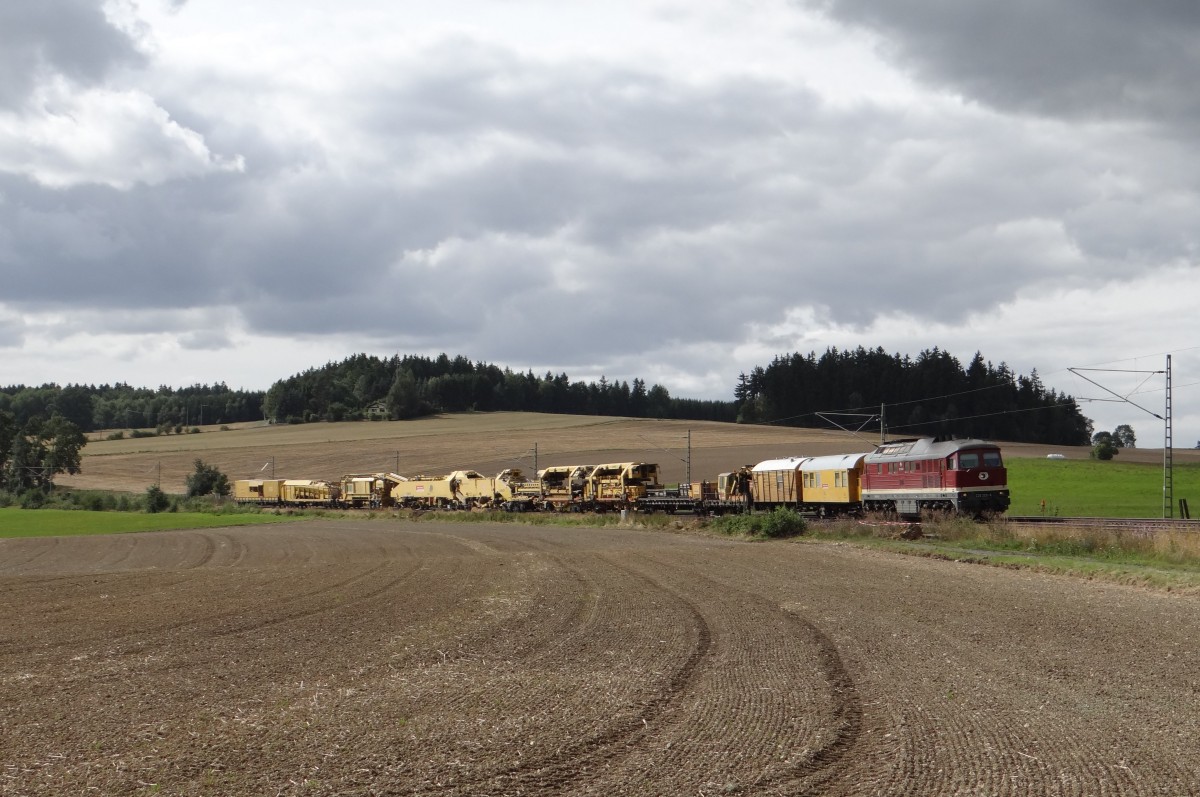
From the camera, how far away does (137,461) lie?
13425 centimetres

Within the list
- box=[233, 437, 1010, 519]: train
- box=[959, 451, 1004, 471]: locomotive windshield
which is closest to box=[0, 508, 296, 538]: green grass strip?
box=[233, 437, 1010, 519]: train

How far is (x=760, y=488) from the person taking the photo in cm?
6000

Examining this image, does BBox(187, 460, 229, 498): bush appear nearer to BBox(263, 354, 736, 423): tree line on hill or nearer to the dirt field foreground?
BBox(263, 354, 736, 423): tree line on hill

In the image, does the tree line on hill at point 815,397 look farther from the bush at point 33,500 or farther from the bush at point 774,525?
the bush at point 774,525

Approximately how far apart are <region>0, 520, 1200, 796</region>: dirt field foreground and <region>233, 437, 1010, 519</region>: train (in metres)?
18.6

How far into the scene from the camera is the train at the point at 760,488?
4512cm

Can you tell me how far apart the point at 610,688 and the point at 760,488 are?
156 ft

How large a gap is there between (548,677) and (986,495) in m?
35.4

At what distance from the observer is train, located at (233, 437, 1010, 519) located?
45.1 metres

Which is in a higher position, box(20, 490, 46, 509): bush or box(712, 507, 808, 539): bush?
box(712, 507, 808, 539): bush

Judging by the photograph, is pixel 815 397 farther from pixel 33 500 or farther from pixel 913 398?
pixel 33 500

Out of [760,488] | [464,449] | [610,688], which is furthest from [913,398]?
[610,688]

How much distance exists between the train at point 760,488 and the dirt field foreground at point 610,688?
18612mm

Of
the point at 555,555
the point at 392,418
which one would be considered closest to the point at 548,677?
the point at 555,555
